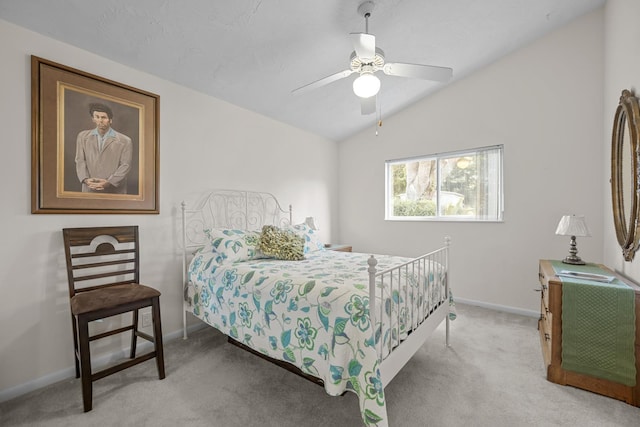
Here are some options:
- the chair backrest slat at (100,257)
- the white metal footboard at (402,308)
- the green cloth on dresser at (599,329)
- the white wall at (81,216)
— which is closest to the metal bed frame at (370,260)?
the white metal footboard at (402,308)

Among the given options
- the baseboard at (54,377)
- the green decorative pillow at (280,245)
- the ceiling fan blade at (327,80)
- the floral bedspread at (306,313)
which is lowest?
the baseboard at (54,377)

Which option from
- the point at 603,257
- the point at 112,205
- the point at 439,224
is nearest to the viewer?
the point at 112,205

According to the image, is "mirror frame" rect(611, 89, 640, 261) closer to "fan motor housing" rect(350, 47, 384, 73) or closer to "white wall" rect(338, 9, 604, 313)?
"white wall" rect(338, 9, 604, 313)

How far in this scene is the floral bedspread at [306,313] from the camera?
1.42m

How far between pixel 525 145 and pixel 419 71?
202 cm

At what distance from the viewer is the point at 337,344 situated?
1482 mm

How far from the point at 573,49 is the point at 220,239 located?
4.12 meters

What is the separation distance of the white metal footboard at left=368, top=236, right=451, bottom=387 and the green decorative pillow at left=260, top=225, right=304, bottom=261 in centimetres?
98

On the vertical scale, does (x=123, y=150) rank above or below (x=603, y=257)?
above

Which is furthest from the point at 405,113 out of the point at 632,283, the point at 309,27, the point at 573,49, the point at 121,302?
the point at 121,302

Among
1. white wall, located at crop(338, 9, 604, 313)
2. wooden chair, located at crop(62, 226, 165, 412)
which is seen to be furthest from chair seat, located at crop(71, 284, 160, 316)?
white wall, located at crop(338, 9, 604, 313)

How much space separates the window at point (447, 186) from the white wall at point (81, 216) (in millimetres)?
1549

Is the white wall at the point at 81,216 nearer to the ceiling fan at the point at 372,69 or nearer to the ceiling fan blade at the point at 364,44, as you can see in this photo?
the ceiling fan at the point at 372,69

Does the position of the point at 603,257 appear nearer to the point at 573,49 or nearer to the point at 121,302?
the point at 573,49
